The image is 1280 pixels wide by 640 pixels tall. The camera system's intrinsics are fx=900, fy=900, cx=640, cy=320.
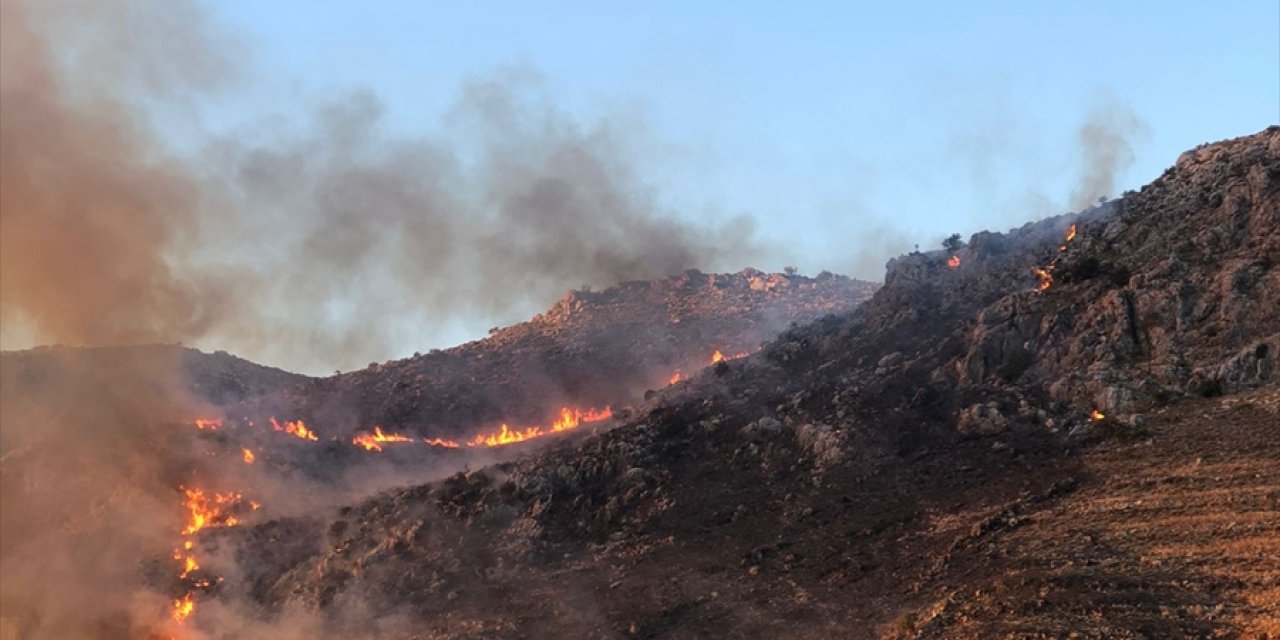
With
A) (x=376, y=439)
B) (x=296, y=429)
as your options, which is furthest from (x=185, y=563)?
(x=296, y=429)

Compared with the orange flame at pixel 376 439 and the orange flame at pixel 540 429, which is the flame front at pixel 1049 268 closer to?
the orange flame at pixel 540 429

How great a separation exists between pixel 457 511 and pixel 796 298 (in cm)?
4780

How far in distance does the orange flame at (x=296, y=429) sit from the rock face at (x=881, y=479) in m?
14.0

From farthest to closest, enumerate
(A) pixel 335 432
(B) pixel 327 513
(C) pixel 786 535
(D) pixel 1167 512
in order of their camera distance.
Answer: (A) pixel 335 432
(B) pixel 327 513
(C) pixel 786 535
(D) pixel 1167 512

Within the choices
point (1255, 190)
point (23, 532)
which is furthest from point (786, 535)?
point (23, 532)

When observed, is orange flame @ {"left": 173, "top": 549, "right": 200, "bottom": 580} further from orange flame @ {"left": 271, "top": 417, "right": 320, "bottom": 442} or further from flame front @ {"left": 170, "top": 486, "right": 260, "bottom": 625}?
orange flame @ {"left": 271, "top": 417, "right": 320, "bottom": 442}

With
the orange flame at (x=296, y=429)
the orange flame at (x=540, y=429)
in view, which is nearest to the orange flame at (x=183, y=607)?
the orange flame at (x=296, y=429)

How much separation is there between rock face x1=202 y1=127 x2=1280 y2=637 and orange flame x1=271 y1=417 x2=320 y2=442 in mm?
13956

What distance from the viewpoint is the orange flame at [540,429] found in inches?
2527

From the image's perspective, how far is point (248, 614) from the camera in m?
43.6

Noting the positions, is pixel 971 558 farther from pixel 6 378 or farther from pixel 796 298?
pixel 6 378

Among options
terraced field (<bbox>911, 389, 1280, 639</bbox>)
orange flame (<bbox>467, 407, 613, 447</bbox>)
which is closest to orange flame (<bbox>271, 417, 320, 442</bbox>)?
orange flame (<bbox>467, 407, 613, 447</bbox>)

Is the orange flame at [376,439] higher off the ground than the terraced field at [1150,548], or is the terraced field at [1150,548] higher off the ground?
the orange flame at [376,439]

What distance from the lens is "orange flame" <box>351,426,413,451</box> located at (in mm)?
62156
